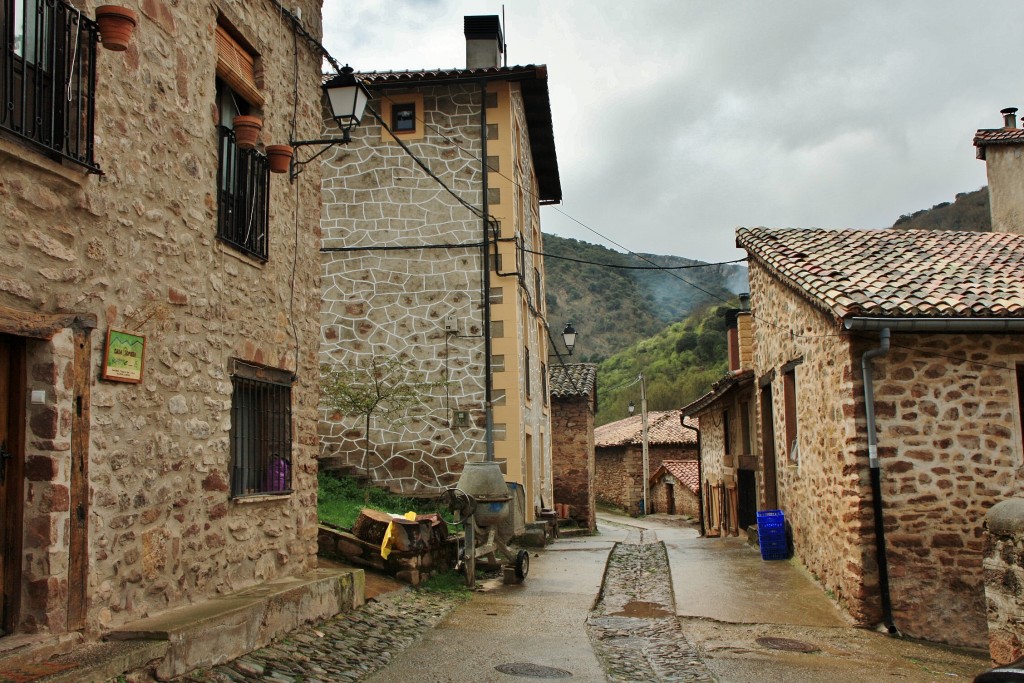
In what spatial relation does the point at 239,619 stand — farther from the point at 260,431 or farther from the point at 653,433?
the point at 653,433

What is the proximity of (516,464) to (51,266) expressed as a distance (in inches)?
385

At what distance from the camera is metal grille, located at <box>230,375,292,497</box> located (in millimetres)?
6805

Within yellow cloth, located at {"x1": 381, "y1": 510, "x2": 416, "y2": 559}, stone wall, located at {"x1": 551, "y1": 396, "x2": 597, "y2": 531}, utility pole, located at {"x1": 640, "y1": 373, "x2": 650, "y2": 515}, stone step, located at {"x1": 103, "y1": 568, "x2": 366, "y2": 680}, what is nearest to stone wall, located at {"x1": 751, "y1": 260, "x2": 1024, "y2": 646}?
yellow cloth, located at {"x1": 381, "y1": 510, "x2": 416, "y2": 559}

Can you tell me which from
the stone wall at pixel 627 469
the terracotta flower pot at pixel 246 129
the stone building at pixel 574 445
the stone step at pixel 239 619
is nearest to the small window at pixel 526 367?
the stone building at pixel 574 445

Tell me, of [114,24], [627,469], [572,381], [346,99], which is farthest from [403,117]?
[627,469]

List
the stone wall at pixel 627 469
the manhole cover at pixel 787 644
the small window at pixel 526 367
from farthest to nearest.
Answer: the stone wall at pixel 627 469
the small window at pixel 526 367
the manhole cover at pixel 787 644

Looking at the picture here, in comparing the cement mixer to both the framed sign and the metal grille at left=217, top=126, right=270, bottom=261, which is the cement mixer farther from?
the framed sign

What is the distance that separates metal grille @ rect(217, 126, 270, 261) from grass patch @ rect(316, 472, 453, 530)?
5.30m

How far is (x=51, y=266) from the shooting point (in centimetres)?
462

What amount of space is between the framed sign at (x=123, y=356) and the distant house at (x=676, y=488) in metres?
27.9

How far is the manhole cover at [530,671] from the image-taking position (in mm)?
6055

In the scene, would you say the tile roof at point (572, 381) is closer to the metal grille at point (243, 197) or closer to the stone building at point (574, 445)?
the stone building at point (574, 445)

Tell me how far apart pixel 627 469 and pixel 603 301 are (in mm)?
39345

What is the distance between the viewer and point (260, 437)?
7.14 m
